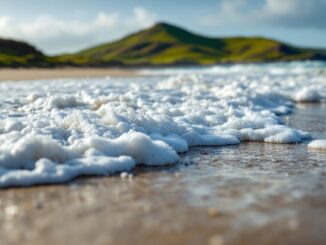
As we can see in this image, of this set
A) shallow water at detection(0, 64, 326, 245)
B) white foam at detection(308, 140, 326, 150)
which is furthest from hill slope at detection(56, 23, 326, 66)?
shallow water at detection(0, 64, 326, 245)

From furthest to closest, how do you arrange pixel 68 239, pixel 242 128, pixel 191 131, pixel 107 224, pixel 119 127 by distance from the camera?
pixel 242 128 → pixel 191 131 → pixel 119 127 → pixel 107 224 → pixel 68 239

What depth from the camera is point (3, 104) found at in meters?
8.62

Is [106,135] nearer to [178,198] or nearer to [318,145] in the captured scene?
[178,198]

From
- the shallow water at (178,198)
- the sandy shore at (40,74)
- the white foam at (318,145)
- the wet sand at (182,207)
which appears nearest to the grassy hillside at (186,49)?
the sandy shore at (40,74)

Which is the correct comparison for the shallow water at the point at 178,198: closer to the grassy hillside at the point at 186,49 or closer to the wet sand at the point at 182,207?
the wet sand at the point at 182,207

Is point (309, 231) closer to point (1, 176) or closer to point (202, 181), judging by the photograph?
point (202, 181)

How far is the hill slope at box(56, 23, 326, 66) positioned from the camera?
439 ft

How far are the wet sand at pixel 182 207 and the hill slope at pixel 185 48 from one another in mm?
122010

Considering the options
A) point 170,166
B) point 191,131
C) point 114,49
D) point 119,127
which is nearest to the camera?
point 170,166

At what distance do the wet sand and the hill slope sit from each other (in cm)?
12201

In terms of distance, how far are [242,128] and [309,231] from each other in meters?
3.93

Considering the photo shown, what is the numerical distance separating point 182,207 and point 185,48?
147m

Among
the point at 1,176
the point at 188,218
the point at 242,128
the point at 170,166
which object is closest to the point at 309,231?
the point at 188,218

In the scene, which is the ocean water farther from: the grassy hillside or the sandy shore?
the grassy hillside
